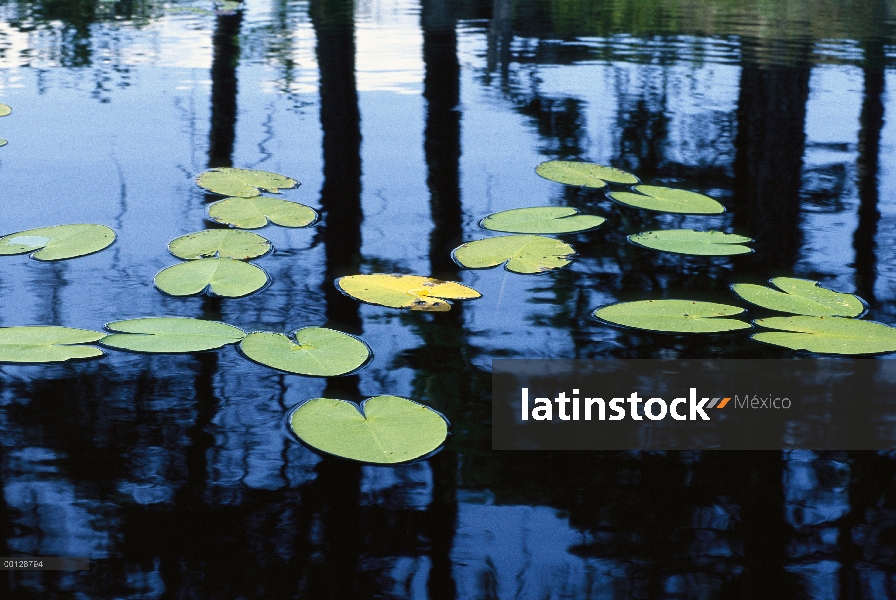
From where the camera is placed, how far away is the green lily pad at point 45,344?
135cm

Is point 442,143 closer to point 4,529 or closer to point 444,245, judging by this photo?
point 444,245

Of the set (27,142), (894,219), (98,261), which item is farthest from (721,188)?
(27,142)

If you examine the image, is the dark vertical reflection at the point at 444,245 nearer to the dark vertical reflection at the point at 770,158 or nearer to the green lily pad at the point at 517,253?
the green lily pad at the point at 517,253

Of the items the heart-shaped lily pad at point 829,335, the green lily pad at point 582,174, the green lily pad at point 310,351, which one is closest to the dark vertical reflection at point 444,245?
the green lily pad at point 310,351

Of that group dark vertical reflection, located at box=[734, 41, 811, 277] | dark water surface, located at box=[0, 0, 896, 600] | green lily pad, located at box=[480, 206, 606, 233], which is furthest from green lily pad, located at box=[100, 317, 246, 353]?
dark vertical reflection, located at box=[734, 41, 811, 277]

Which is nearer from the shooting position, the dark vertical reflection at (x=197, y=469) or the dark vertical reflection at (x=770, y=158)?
the dark vertical reflection at (x=197, y=469)

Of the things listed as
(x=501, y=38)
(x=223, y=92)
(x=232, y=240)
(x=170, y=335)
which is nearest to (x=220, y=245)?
(x=232, y=240)

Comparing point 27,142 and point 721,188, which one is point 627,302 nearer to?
point 721,188

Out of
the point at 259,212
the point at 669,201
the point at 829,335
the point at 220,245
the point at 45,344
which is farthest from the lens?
the point at 669,201

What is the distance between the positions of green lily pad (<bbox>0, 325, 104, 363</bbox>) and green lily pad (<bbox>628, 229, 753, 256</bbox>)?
116 centimetres

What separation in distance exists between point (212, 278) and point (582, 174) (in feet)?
3.84

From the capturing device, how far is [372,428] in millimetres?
1197

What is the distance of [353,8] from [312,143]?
3.46 metres

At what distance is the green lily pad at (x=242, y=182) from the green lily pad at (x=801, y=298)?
3.96 ft
